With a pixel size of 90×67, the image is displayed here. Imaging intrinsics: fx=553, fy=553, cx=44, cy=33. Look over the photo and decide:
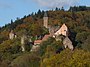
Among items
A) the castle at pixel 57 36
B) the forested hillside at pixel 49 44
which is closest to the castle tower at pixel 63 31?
the castle at pixel 57 36

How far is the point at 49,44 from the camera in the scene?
301ft

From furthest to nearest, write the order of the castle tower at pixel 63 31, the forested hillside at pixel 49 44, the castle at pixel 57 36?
1. the castle tower at pixel 63 31
2. the castle at pixel 57 36
3. the forested hillside at pixel 49 44

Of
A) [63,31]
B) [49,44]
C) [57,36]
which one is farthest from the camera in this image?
[63,31]

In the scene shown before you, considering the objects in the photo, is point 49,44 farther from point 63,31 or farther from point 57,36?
point 63,31

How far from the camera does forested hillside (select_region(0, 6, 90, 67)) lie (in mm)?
61688

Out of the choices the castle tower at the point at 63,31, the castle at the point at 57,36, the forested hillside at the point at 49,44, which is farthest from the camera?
the castle tower at the point at 63,31

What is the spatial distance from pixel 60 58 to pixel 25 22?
6673cm

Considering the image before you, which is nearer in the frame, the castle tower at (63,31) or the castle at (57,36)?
the castle at (57,36)

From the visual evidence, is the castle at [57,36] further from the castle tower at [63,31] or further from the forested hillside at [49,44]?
the forested hillside at [49,44]

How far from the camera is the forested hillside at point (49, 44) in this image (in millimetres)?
61688

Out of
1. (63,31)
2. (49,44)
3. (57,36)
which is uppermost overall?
(63,31)

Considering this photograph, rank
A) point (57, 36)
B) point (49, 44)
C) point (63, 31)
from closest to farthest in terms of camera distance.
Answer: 1. point (49, 44)
2. point (57, 36)
3. point (63, 31)

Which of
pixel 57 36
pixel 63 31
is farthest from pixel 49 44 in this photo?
pixel 63 31

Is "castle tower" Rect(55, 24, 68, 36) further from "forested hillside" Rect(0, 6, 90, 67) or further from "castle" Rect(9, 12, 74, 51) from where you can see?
"forested hillside" Rect(0, 6, 90, 67)
